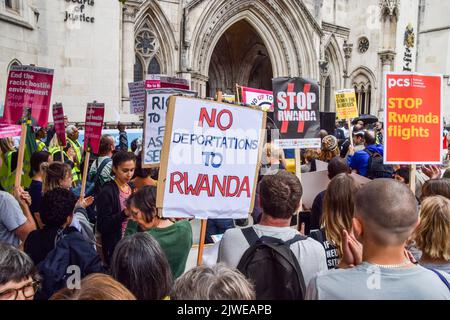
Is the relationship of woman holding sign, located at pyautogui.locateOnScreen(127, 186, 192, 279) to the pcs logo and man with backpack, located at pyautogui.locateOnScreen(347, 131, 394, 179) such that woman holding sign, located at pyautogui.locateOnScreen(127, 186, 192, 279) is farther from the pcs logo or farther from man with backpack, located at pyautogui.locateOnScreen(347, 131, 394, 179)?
man with backpack, located at pyautogui.locateOnScreen(347, 131, 394, 179)

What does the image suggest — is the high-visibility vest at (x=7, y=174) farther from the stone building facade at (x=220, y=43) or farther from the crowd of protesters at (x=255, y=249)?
the stone building facade at (x=220, y=43)

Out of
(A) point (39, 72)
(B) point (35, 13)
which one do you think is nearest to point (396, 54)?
(B) point (35, 13)

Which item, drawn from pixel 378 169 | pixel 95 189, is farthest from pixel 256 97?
pixel 95 189

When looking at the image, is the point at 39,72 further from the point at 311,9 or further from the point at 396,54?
the point at 396,54

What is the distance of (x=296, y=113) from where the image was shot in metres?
4.79

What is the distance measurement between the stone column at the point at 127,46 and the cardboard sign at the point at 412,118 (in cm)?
1183

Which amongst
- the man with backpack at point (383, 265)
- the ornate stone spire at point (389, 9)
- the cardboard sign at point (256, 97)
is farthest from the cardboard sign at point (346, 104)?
the ornate stone spire at point (389, 9)

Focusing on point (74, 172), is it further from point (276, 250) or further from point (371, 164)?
point (276, 250)

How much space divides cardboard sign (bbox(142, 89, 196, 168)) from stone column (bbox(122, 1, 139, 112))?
434 inches

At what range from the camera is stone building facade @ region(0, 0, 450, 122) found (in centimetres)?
1253

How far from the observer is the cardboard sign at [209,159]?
2963 millimetres

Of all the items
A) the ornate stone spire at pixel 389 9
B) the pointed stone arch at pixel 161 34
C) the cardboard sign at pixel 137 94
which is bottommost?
the cardboard sign at pixel 137 94

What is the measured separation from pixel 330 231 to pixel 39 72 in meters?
3.92

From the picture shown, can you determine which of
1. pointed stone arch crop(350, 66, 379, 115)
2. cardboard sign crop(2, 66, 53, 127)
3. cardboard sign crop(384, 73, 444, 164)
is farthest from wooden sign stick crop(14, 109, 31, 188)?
pointed stone arch crop(350, 66, 379, 115)
